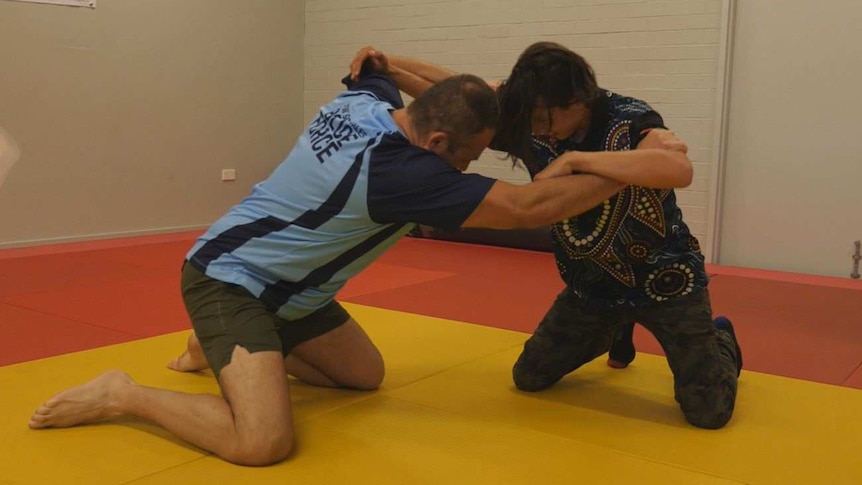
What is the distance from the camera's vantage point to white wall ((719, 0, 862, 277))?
648 centimetres

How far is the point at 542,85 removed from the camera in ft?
9.10

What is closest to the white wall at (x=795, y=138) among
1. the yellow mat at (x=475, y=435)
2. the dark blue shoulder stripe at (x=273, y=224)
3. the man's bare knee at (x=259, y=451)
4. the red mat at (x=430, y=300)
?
the red mat at (x=430, y=300)

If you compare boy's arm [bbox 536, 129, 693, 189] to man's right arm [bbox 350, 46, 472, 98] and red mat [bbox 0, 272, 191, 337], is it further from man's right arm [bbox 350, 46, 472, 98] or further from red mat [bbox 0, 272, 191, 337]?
red mat [bbox 0, 272, 191, 337]

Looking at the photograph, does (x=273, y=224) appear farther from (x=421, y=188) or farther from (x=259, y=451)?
(x=259, y=451)

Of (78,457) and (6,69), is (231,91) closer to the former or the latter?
(6,69)

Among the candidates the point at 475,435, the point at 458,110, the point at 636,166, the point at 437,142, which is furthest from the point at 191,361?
the point at 636,166

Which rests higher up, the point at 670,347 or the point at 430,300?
the point at 670,347

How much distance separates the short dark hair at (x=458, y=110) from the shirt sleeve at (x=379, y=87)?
0.31 metres

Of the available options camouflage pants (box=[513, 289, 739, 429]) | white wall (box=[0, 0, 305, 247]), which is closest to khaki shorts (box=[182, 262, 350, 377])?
camouflage pants (box=[513, 289, 739, 429])

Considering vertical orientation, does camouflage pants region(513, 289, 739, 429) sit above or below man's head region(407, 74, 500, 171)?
below

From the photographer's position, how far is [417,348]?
4.00 meters

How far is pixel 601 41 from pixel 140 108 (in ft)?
13.8

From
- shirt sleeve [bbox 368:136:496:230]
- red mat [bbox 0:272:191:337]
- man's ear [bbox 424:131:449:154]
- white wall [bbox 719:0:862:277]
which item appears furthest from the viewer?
white wall [bbox 719:0:862:277]

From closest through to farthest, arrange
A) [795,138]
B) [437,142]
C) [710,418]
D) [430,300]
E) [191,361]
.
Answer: [437,142] → [710,418] → [191,361] → [430,300] → [795,138]
